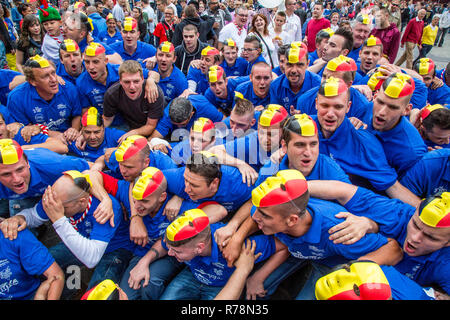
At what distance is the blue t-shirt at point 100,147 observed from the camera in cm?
425

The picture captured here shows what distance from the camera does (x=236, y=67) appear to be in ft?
20.3

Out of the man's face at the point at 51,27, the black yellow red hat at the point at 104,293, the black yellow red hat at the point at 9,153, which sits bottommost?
the black yellow red hat at the point at 104,293

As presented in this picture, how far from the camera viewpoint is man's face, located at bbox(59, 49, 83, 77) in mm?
4922

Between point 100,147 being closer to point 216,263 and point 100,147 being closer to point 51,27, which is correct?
point 216,263

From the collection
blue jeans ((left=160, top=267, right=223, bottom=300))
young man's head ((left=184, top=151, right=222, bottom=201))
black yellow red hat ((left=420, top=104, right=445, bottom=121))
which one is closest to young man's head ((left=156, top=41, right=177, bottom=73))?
young man's head ((left=184, top=151, right=222, bottom=201))

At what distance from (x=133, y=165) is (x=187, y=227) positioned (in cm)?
118

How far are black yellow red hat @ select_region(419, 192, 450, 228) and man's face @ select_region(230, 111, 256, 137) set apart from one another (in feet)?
7.59

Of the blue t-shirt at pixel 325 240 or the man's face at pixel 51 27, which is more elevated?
the man's face at pixel 51 27

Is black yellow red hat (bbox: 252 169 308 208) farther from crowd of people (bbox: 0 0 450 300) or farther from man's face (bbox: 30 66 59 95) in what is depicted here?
man's face (bbox: 30 66 59 95)

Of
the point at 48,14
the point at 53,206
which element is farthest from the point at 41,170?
Answer: the point at 48,14

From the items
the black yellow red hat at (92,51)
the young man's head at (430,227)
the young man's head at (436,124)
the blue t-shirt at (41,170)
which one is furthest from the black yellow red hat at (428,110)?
the black yellow red hat at (92,51)

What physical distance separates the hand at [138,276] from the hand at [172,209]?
0.57 metres

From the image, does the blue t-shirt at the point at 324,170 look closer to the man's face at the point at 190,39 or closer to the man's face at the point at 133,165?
the man's face at the point at 133,165
